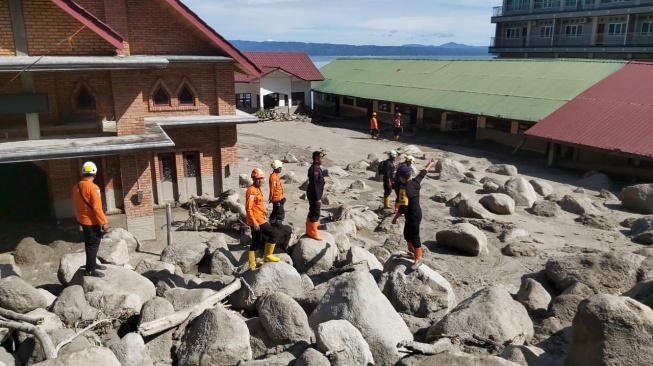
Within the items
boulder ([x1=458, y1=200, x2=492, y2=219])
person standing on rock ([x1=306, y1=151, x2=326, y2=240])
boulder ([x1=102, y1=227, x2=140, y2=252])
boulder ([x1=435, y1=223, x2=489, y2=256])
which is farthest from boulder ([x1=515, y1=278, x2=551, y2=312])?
boulder ([x1=102, y1=227, x2=140, y2=252])

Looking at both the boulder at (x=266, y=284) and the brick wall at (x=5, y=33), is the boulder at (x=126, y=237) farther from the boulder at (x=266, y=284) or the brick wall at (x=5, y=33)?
the boulder at (x=266, y=284)

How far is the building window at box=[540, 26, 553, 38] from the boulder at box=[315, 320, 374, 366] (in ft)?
177

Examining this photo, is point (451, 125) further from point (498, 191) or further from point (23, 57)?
point (23, 57)

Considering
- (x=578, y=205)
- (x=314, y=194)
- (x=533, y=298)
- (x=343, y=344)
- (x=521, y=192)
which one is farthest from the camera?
(x=521, y=192)

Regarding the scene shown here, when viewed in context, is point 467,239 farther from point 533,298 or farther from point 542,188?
point 542,188

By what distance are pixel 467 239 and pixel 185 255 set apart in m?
7.38

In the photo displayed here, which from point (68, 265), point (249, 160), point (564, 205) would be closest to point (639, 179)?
point (564, 205)

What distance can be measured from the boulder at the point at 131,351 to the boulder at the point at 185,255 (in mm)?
3997

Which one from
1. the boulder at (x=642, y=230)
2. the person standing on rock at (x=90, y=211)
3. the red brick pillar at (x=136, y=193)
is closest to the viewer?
the person standing on rock at (x=90, y=211)

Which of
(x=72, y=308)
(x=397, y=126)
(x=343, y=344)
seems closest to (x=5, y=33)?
(x=72, y=308)

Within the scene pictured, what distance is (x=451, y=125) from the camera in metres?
35.3

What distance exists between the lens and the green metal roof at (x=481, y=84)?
95.2 feet

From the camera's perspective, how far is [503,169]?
79.6ft

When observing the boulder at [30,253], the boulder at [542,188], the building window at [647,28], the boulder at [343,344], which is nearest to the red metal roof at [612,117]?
the boulder at [542,188]
